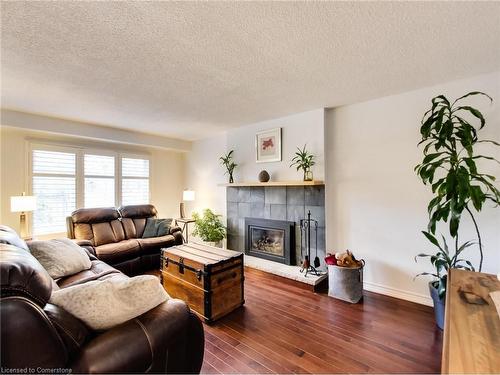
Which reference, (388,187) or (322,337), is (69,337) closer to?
(322,337)

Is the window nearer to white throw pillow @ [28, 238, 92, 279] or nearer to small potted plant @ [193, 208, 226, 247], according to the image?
small potted plant @ [193, 208, 226, 247]

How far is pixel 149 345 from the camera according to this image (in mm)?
1116

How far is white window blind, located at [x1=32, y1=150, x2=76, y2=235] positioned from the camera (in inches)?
158

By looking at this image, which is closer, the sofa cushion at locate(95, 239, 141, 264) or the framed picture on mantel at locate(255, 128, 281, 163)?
the sofa cushion at locate(95, 239, 141, 264)

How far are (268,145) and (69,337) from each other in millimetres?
3447

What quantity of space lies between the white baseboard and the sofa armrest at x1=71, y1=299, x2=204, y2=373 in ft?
8.10

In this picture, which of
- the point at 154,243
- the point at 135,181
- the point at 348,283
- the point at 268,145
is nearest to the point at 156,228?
the point at 154,243

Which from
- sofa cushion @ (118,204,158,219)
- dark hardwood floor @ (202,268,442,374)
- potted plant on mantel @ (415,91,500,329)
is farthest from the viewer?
sofa cushion @ (118,204,158,219)

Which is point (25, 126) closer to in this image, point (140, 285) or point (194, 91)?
point (194, 91)

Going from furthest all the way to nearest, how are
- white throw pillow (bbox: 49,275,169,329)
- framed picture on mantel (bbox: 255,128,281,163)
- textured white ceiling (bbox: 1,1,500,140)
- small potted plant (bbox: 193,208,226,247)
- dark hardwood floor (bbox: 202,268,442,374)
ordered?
1. small potted plant (bbox: 193,208,226,247)
2. framed picture on mantel (bbox: 255,128,281,163)
3. dark hardwood floor (bbox: 202,268,442,374)
4. textured white ceiling (bbox: 1,1,500,140)
5. white throw pillow (bbox: 49,275,169,329)

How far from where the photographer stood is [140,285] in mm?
1301

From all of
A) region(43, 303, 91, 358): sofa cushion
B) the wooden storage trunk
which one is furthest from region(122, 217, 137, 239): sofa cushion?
region(43, 303, 91, 358): sofa cushion

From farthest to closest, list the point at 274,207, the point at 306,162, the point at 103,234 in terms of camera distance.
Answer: the point at 274,207
the point at 103,234
the point at 306,162

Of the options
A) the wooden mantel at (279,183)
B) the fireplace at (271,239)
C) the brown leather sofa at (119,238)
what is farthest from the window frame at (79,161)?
the fireplace at (271,239)
